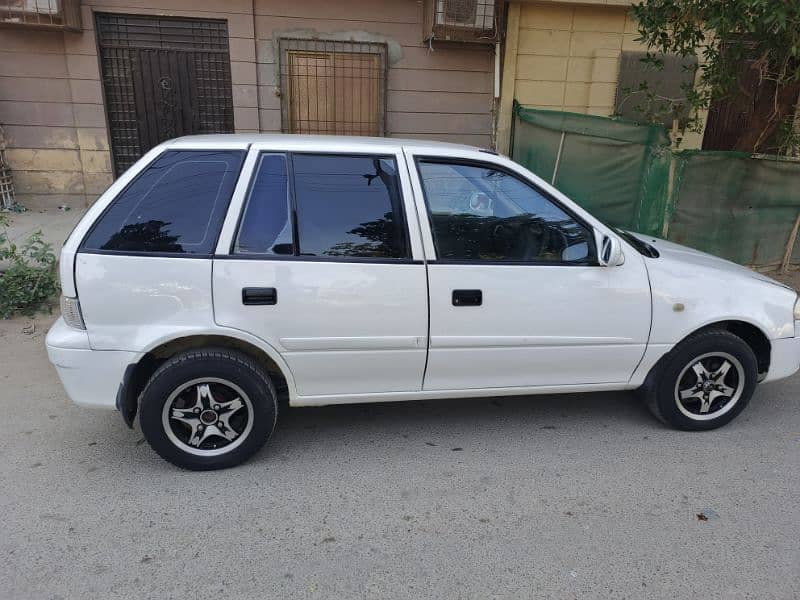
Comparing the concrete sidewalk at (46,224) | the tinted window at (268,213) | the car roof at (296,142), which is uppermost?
the car roof at (296,142)

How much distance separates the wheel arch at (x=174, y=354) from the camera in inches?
117

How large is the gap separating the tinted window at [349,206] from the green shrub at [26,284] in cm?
388

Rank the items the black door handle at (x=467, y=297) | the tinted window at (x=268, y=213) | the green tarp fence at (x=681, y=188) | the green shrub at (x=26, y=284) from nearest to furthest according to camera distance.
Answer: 1. the tinted window at (x=268, y=213)
2. the black door handle at (x=467, y=297)
3. the green shrub at (x=26, y=284)
4. the green tarp fence at (x=681, y=188)

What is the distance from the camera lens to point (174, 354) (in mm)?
3074

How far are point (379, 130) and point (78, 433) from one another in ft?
22.4

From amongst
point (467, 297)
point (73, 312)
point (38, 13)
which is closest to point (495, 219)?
point (467, 297)

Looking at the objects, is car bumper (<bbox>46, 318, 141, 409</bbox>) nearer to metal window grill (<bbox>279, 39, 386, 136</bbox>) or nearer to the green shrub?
the green shrub

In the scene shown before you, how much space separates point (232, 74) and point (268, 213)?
6455 millimetres

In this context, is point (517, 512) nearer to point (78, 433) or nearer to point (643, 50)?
point (78, 433)

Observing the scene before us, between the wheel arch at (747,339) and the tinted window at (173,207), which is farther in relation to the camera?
the wheel arch at (747,339)

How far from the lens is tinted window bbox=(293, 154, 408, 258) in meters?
3.06

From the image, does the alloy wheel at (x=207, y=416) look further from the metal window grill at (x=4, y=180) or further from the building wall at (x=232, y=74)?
the metal window grill at (x=4, y=180)

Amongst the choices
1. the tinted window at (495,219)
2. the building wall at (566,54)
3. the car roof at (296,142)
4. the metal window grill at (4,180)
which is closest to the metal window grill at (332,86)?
the building wall at (566,54)

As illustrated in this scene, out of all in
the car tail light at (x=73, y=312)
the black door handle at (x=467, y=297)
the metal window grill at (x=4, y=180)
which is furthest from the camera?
the metal window grill at (x=4, y=180)
